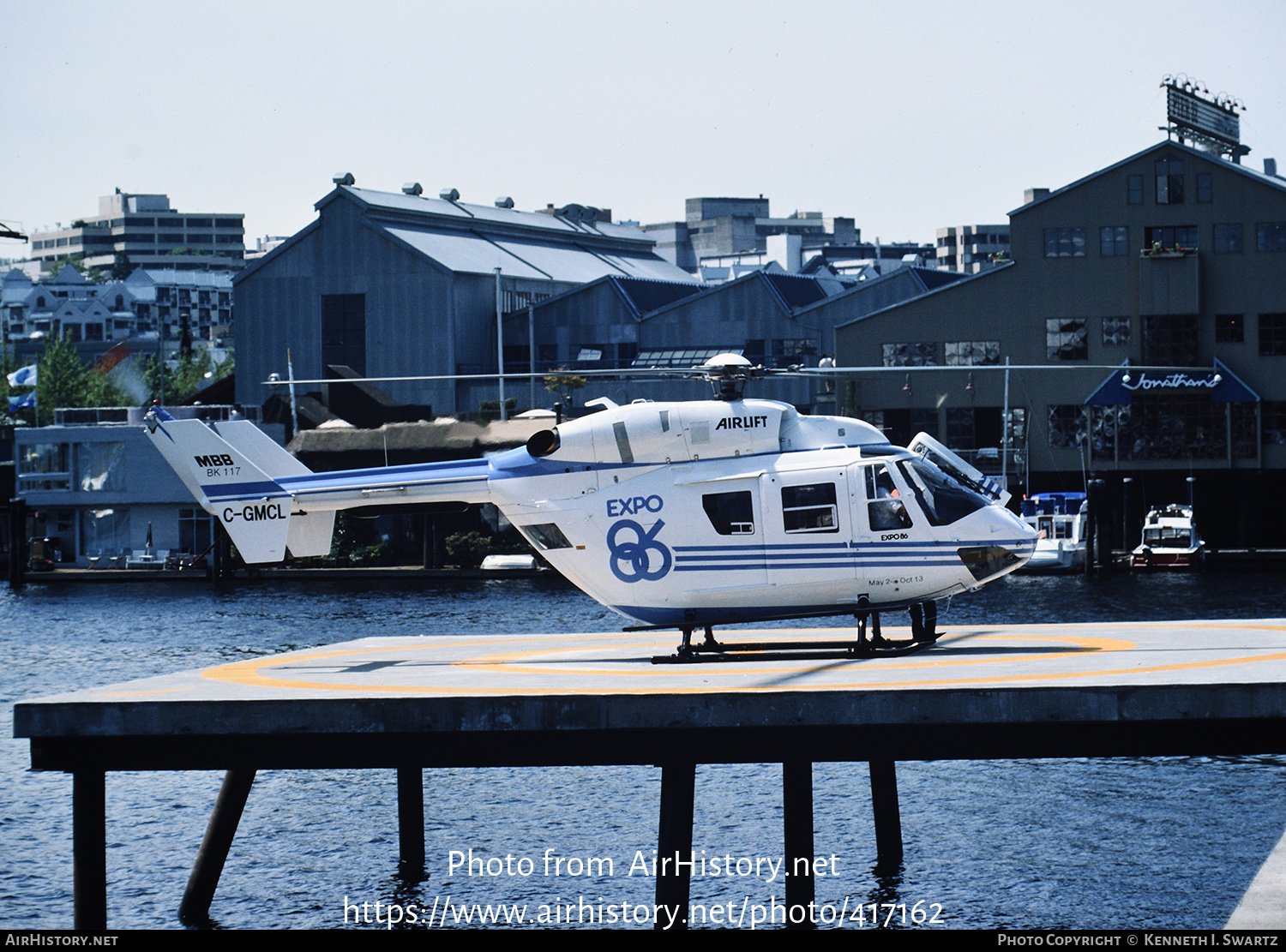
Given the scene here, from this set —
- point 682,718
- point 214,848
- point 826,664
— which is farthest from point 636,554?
point 214,848

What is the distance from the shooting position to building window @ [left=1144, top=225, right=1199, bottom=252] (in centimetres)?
7906

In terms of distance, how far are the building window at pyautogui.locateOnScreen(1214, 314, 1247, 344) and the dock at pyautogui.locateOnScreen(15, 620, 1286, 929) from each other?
6160 centimetres

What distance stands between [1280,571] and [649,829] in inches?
2039

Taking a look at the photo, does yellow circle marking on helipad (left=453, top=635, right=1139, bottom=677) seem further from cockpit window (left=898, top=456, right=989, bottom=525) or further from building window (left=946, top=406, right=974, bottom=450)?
building window (left=946, top=406, right=974, bottom=450)

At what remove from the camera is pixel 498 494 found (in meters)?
24.4

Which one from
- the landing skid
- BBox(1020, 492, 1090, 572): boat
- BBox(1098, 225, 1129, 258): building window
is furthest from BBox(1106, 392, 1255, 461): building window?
the landing skid

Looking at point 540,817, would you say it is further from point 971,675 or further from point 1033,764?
point 971,675

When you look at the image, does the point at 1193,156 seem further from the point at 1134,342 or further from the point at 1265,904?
the point at 1265,904

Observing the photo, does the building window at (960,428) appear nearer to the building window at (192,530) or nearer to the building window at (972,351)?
the building window at (972,351)

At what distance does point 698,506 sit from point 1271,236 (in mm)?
64292

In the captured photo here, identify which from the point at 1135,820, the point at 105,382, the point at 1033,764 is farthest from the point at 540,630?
the point at 105,382

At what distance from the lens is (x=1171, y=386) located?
77312 mm

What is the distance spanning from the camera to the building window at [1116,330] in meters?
79.8

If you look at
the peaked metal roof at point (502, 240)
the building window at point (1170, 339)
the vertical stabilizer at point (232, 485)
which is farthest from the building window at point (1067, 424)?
the vertical stabilizer at point (232, 485)
